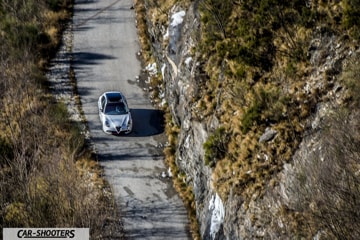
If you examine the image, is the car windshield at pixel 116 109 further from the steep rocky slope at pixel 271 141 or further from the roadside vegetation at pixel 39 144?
the steep rocky slope at pixel 271 141

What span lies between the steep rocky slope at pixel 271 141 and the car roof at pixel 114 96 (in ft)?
13.9

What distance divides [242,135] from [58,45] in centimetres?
1808

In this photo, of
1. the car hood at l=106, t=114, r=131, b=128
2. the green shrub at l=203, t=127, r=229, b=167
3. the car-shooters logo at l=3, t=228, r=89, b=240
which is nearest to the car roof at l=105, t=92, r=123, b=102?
the car hood at l=106, t=114, r=131, b=128

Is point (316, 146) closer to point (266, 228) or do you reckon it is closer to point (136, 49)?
point (266, 228)

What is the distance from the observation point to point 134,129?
31688 millimetres

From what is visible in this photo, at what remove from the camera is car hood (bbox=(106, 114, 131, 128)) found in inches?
1214

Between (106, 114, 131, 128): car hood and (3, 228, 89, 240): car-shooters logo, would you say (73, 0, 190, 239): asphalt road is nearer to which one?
(106, 114, 131, 128): car hood

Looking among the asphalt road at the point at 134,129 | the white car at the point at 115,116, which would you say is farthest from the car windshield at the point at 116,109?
the asphalt road at the point at 134,129

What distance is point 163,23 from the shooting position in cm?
3362

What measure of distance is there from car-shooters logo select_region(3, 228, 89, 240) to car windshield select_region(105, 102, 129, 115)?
36.0 ft

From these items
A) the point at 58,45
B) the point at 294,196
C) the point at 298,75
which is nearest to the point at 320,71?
the point at 298,75

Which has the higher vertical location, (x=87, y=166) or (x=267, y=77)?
(x=267, y=77)

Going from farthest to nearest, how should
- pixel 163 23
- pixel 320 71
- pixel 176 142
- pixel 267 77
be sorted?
pixel 163 23 < pixel 176 142 < pixel 267 77 < pixel 320 71

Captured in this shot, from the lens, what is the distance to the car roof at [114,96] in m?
31.7
